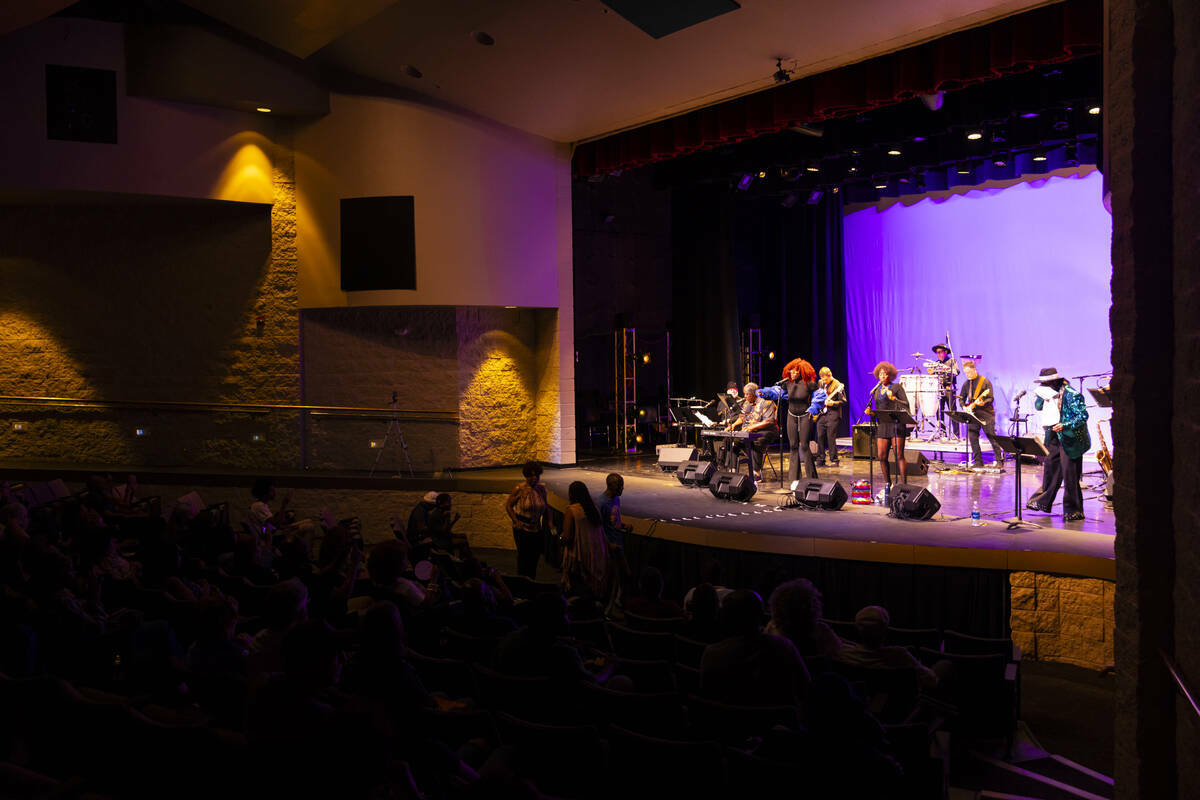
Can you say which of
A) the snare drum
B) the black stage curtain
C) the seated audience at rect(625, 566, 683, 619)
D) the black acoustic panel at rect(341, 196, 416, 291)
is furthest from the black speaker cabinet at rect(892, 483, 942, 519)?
the black acoustic panel at rect(341, 196, 416, 291)

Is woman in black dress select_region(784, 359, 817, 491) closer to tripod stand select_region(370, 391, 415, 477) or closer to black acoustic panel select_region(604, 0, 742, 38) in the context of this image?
black acoustic panel select_region(604, 0, 742, 38)

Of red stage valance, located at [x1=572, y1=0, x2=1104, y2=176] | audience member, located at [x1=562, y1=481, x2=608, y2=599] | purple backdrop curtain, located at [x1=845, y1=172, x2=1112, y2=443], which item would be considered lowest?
audience member, located at [x1=562, y1=481, x2=608, y2=599]

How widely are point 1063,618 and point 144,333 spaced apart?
1308 cm

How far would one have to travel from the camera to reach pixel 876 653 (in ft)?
14.6

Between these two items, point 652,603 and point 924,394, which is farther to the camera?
point 924,394

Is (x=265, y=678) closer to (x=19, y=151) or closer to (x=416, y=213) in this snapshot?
(x=416, y=213)

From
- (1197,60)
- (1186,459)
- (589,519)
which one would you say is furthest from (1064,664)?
(1197,60)

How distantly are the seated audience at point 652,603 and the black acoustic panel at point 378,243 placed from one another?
8.13 metres

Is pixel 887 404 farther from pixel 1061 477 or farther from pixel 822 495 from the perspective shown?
pixel 1061 477

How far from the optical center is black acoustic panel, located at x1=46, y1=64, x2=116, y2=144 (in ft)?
40.2

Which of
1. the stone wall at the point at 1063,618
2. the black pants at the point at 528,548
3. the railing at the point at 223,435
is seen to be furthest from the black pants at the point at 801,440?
the railing at the point at 223,435

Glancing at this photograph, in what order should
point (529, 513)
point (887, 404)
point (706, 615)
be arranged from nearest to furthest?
point (706, 615), point (529, 513), point (887, 404)

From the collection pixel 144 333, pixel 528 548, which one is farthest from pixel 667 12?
pixel 144 333

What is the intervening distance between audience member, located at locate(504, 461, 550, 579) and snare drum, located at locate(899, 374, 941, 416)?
26.2 ft
